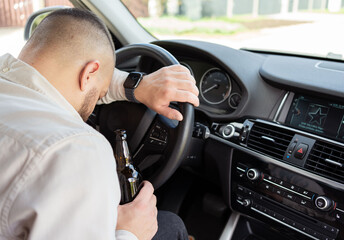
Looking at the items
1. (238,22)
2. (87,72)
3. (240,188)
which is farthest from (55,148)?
(238,22)

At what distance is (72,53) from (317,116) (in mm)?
1060

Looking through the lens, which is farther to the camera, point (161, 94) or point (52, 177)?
point (161, 94)

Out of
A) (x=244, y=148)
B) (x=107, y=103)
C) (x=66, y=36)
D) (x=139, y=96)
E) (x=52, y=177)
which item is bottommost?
(x=244, y=148)

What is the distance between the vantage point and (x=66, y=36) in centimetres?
96

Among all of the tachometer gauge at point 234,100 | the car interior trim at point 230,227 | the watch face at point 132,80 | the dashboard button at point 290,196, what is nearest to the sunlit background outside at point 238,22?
the tachometer gauge at point 234,100

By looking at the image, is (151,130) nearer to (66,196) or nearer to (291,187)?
(291,187)

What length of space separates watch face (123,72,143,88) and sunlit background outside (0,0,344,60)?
694 mm

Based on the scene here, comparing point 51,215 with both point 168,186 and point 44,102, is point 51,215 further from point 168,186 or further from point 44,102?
point 168,186

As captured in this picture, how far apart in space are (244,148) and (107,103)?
0.63 m

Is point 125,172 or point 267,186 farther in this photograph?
point 267,186

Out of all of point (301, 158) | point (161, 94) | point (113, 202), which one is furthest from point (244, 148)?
point (113, 202)

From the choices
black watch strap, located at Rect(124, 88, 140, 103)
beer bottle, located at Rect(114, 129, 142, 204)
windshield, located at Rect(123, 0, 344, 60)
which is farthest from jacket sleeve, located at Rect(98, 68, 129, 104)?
windshield, located at Rect(123, 0, 344, 60)

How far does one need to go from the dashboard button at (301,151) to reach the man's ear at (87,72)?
2.90 feet

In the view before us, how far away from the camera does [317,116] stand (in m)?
1.55
